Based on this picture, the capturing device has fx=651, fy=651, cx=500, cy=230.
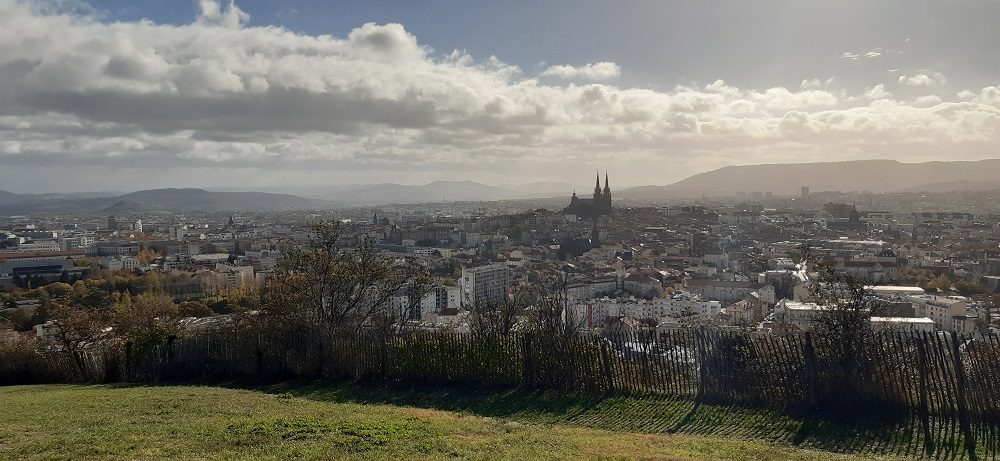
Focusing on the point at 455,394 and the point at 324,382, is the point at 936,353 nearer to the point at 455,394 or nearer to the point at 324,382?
the point at 455,394

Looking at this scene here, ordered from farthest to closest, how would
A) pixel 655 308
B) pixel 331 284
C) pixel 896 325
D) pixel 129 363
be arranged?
pixel 655 308 < pixel 896 325 < pixel 331 284 < pixel 129 363

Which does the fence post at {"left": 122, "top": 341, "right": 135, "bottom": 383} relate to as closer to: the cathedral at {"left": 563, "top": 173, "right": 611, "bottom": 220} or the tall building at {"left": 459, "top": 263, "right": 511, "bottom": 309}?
the tall building at {"left": 459, "top": 263, "right": 511, "bottom": 309}

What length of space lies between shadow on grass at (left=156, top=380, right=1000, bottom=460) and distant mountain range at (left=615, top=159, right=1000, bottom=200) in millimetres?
107233

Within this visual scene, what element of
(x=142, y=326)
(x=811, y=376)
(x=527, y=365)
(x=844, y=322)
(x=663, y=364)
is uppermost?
(x=844, y=322)

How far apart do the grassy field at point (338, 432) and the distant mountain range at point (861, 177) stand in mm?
109102

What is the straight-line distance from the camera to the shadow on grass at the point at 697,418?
8094 millimetres

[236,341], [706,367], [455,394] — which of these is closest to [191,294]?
[236,341]

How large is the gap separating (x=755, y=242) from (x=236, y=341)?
5978 cm

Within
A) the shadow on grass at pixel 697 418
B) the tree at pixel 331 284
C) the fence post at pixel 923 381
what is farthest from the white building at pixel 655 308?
the fence post at pixel 923 381

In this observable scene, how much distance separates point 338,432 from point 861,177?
165897mm

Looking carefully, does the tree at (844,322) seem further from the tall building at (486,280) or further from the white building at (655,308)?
the tall building at (486,280)

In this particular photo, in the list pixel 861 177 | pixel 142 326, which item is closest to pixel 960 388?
pixel 142 326

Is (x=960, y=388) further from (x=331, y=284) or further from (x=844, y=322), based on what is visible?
(x=331, y=284)

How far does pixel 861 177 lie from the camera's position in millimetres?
149625
